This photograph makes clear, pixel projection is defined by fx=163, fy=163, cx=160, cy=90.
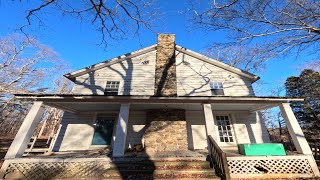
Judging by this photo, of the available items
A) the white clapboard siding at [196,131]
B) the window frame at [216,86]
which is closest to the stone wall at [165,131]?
the white clapboard siding at [196,131]

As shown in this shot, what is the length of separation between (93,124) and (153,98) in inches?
172

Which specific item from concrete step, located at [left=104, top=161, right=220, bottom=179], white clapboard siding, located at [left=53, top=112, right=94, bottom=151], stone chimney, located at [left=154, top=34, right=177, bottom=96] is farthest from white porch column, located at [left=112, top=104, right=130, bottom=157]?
white clapboard siding, located at [left=53, top=112, right=94, bottom=151]

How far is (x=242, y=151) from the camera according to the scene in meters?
6.43

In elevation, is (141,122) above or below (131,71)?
below

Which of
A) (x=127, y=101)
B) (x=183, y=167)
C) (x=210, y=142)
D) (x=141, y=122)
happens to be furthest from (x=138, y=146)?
(x=210, y=142)

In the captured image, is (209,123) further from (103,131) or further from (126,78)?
(126,78)

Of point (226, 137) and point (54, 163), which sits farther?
point (226, 137)

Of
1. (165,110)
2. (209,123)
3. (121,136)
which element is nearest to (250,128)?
(209,123)

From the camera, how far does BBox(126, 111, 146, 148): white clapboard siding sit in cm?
869

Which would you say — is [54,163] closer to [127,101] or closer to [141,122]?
[127,101]

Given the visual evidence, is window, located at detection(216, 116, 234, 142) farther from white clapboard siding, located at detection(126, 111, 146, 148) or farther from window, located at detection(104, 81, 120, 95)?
window, located at detection(104, 81, 120, 95)

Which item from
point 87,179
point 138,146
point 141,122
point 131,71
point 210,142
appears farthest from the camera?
point 131,71

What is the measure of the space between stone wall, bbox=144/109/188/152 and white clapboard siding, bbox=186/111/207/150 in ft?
2.36

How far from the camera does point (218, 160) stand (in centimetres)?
538
